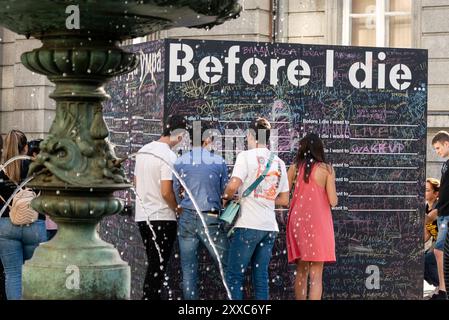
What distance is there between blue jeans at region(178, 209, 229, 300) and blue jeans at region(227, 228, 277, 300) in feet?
0.44

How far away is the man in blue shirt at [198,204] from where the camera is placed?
10148mm

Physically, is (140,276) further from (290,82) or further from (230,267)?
(290,82)

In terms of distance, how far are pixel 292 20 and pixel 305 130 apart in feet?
27.0

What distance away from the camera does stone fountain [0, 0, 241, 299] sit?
5453mm

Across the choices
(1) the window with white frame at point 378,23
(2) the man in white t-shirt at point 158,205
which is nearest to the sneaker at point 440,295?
(2) the man in white t-shirt at point 158,205

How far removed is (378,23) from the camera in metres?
18.5

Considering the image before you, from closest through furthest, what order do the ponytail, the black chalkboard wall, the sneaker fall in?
the ponytail
the black chalkboard wall
the sneaker

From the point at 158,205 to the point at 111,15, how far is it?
495 cm

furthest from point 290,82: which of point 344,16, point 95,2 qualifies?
point 344,16

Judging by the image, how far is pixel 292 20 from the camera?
19.0m

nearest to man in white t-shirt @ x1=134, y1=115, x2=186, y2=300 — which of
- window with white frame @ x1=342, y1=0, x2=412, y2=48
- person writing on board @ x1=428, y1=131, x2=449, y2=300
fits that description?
person writing on board @ x1=428, y1=131, x2=449, y2=300

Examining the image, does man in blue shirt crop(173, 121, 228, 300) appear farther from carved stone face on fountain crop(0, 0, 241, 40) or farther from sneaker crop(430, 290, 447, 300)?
carved stone face on fountain crop(0, 0, 241, 40)

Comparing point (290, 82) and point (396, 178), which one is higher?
point (290, 82)

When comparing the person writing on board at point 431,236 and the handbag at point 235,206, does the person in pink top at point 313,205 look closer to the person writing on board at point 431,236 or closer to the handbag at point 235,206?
the handbag at point 235,206
